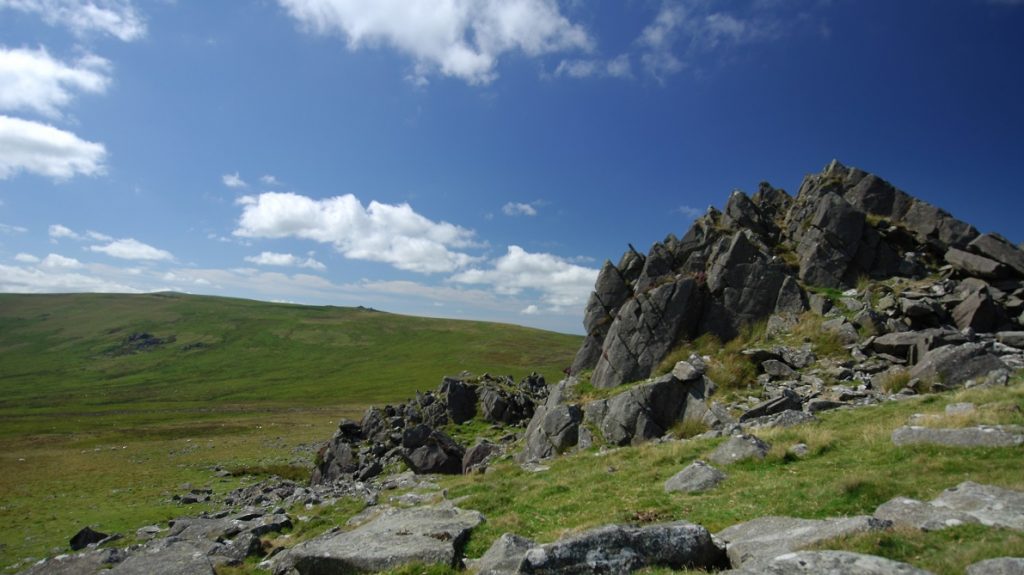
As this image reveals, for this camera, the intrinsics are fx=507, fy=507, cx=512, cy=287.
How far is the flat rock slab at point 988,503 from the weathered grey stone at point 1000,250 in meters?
37.4

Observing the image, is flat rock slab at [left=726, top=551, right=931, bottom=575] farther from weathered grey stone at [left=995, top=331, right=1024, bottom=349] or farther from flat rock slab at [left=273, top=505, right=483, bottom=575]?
weathered grey stone at [left=995, top=331, right=1024, bottom=349]

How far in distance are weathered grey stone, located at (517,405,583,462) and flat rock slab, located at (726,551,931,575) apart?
2874cm

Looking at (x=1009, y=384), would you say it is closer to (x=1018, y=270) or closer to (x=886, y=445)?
(x=886, y=445)

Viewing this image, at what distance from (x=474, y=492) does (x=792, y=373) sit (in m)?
22.7

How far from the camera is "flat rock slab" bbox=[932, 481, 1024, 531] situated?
1070 centimetres

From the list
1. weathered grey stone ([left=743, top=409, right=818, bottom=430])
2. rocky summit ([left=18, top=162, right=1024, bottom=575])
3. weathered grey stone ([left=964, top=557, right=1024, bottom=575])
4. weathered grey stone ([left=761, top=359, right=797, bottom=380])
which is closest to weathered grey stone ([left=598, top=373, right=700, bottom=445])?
rocky summit ([left=18, top=162, right=1024, bottom=575])

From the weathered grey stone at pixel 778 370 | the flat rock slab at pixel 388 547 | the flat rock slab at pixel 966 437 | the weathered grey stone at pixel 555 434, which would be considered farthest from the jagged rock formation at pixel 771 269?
the flat rock slab at pixel 388 547

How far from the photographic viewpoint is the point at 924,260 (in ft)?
148

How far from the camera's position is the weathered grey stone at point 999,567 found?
800 cm

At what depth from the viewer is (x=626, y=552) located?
1139 cm

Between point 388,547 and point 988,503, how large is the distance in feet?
50.4

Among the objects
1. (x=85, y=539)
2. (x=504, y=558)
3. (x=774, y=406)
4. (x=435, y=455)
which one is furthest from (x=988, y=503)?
(x=85, y=539)

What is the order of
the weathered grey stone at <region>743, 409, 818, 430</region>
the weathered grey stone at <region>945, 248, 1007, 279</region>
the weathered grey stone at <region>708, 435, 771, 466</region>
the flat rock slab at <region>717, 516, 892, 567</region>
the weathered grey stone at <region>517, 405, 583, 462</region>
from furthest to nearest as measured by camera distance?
the weathered grey stone at <region>945, 248, 1007, 279</region>
the weathered grey stone at <region>517, 405, 583, 462</region>
the weathered grey stone at <region>743, 409, 818, 430</region>
the weathered grey stone at <region>708, 435, 771, 466</region>
the flat rock slab at <region>717, 516, 892, 567</region>

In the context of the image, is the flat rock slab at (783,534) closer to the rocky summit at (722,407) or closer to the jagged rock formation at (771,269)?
the rocky summit at (722,407)
